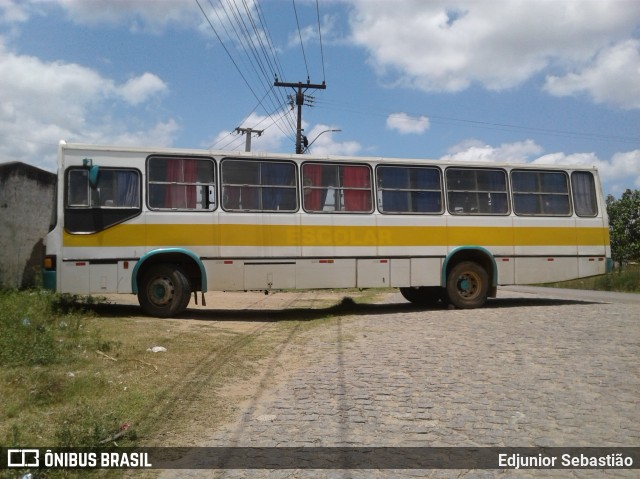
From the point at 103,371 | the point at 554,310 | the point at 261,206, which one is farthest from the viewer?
the point at 554,310

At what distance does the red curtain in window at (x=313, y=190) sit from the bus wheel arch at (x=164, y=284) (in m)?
2.50

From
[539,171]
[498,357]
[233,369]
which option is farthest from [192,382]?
[539,171]

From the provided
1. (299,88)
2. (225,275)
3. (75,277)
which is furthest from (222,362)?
(299,88)

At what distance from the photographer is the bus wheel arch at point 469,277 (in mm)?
12906

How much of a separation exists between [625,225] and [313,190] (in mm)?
41911

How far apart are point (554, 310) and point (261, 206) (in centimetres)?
661

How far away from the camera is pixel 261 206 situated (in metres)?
11.9

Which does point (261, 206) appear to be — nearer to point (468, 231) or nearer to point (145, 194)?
point (145, 194)

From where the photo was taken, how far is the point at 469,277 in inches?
516

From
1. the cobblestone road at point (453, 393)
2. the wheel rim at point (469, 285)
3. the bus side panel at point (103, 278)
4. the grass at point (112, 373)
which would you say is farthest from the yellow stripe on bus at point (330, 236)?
the cobblestone road at point (453, 393)

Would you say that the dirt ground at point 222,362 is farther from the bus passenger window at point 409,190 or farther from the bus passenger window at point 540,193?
the bus passenger window at point 540,193

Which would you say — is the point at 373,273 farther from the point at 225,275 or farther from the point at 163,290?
the point at 163,290

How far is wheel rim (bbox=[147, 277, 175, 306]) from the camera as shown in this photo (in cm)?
1140

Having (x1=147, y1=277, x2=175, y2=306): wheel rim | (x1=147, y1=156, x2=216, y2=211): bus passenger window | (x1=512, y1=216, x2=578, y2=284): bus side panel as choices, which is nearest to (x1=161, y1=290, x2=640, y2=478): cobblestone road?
(x1=512, y1=216, x2=578, y2=284): bus side panel
